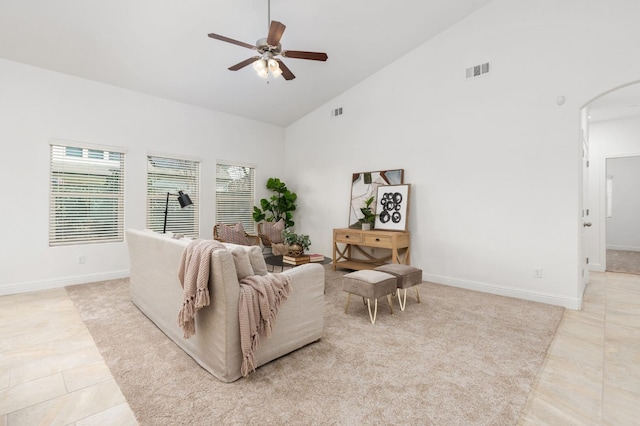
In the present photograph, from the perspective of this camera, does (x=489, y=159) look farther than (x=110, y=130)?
No

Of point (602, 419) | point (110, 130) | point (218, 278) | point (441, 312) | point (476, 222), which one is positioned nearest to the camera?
point (602, 419)

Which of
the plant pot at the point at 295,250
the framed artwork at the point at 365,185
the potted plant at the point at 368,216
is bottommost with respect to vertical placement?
the plant pot at the point at 295,250

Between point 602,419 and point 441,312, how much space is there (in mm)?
1708

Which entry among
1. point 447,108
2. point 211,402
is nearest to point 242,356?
point 211,402

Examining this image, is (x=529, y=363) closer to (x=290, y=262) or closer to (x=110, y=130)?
(x=290, y=262)

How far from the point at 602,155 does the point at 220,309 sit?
743cm

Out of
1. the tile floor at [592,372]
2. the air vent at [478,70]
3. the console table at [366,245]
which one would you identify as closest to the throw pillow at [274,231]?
the console table at [366,245]

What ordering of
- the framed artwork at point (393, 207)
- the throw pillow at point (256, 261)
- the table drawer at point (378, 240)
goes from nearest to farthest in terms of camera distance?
1. the throw pillow at point (256, 261)
2. the table drawer at point (378, 240)
3. the framed artwork at point (393, 207)

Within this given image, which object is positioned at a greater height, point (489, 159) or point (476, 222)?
point (489, 159)

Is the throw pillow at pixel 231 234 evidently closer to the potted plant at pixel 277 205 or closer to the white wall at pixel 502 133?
the potted plant at pixel 277 205

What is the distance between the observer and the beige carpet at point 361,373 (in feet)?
5.74

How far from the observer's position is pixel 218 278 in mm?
1980

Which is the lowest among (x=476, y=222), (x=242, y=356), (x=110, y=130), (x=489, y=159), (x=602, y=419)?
(x=602, y=419)

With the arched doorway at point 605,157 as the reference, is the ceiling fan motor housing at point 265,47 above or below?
above
